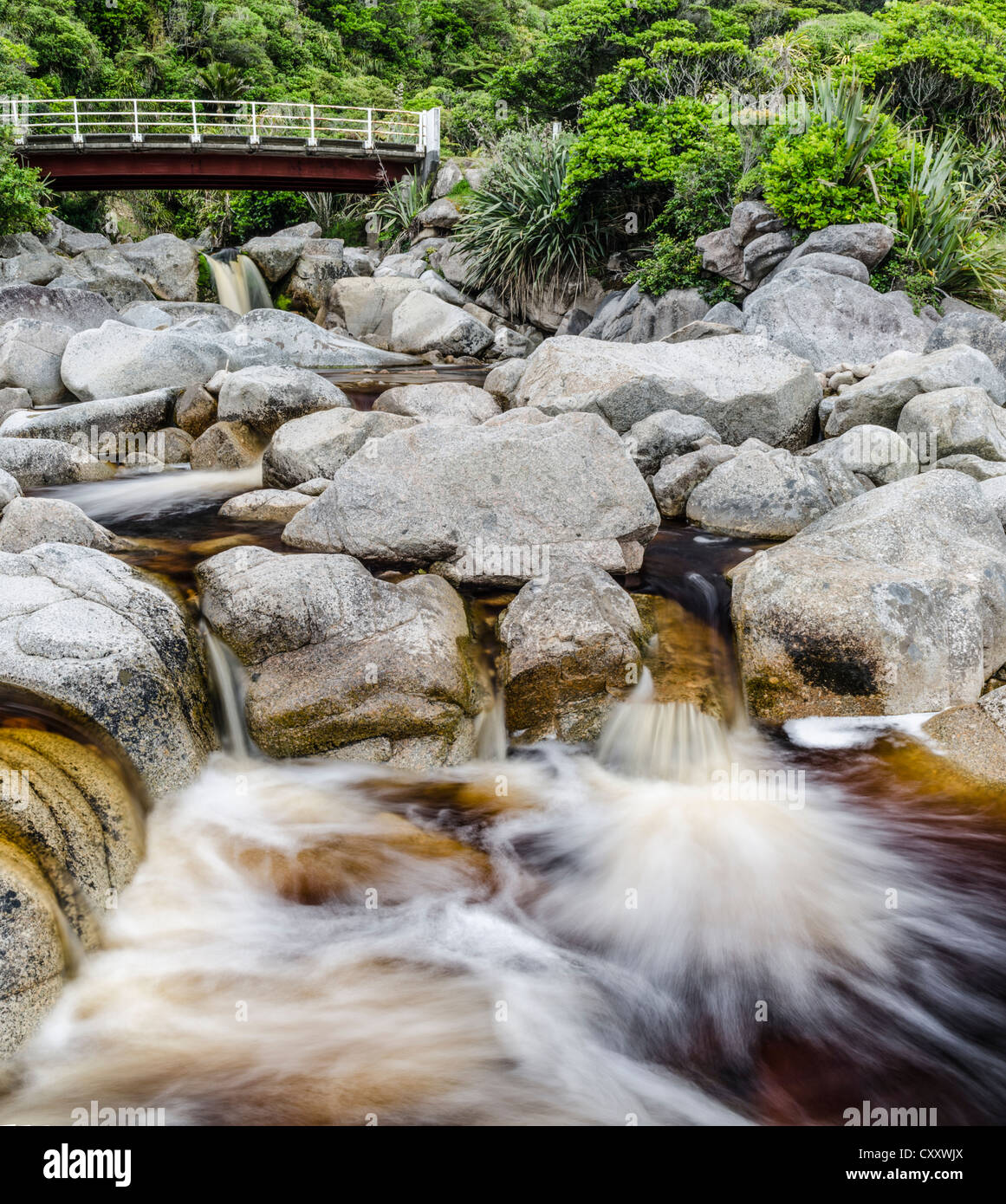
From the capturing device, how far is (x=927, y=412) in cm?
714

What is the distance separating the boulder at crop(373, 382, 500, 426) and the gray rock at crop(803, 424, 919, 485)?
3.03 meters

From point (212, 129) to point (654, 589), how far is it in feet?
97.4

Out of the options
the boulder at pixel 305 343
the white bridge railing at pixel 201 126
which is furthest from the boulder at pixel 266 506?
the white bridge railing at pixel 201 126

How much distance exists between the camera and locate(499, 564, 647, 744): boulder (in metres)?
4.67

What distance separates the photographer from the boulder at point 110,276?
18906mm

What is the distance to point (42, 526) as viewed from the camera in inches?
212

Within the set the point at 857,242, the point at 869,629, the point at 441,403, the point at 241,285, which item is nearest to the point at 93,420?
the point at 441,403

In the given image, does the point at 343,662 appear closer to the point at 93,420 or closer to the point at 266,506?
the point at 266,506

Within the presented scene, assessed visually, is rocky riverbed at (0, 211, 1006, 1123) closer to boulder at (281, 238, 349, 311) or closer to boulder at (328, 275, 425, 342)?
boulder at (328, 275, 425, 342)

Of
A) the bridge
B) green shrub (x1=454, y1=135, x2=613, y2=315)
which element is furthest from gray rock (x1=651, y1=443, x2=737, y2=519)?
the bridge

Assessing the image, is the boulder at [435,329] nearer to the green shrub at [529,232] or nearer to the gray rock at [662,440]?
the green shrub at [529,232]

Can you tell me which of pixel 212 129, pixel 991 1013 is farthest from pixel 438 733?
pixel 212 129
